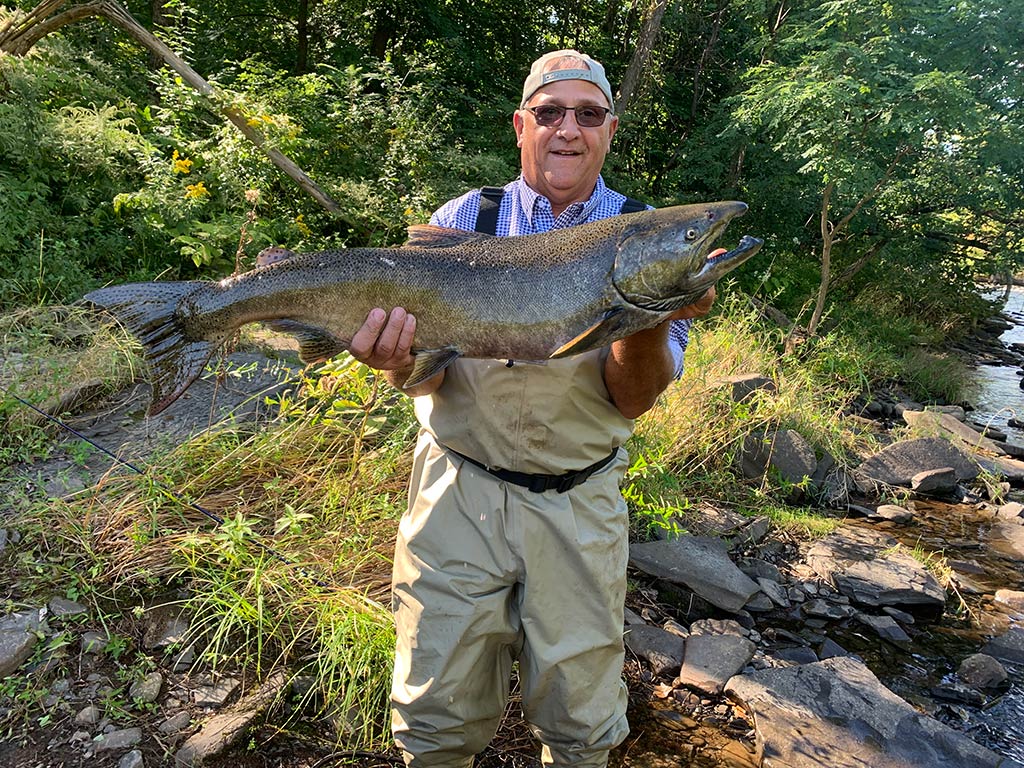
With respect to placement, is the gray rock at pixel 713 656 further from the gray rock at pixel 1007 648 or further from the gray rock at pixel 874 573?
the gray rock at pixel 1007 648

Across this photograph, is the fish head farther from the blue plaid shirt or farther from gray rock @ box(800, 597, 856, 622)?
gray rock @ box(800, 597, 856, 622)

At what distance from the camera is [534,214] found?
2.74 metres

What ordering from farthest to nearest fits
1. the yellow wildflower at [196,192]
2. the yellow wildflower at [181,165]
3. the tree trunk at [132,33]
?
the tree trunk at [132,33]
the yellow wildflower at [181,165]
the yellow wildflower at [196,192]

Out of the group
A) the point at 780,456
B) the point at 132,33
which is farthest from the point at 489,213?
the point at 132,33

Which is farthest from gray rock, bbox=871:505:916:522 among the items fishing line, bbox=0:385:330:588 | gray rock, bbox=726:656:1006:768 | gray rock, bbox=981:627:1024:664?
fishing line, bbox=0:385:330:588

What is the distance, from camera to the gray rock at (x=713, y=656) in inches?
158

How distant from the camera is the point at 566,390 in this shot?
2.44 metres

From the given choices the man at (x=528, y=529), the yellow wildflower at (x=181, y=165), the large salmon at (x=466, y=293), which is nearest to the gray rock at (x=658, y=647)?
the man at (x=528, y=529)

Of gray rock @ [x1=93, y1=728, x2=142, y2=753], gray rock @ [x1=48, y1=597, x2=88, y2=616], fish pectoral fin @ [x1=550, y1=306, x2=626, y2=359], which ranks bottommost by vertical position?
gray rock @ [x1=93, y1=728, x2=142, y2=753]

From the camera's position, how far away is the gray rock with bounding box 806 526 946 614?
17.4 feet

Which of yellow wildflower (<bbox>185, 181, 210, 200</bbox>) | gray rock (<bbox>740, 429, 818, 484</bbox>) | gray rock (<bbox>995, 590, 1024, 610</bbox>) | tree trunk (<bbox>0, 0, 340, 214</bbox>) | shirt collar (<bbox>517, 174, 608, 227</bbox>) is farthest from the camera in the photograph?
tree trunk (<bbox>0, 0, 340, 214</bbox>)

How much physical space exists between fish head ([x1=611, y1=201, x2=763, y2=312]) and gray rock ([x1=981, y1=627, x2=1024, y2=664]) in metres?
4.52

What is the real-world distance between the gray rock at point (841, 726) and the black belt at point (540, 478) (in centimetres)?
219

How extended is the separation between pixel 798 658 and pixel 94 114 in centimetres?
936
